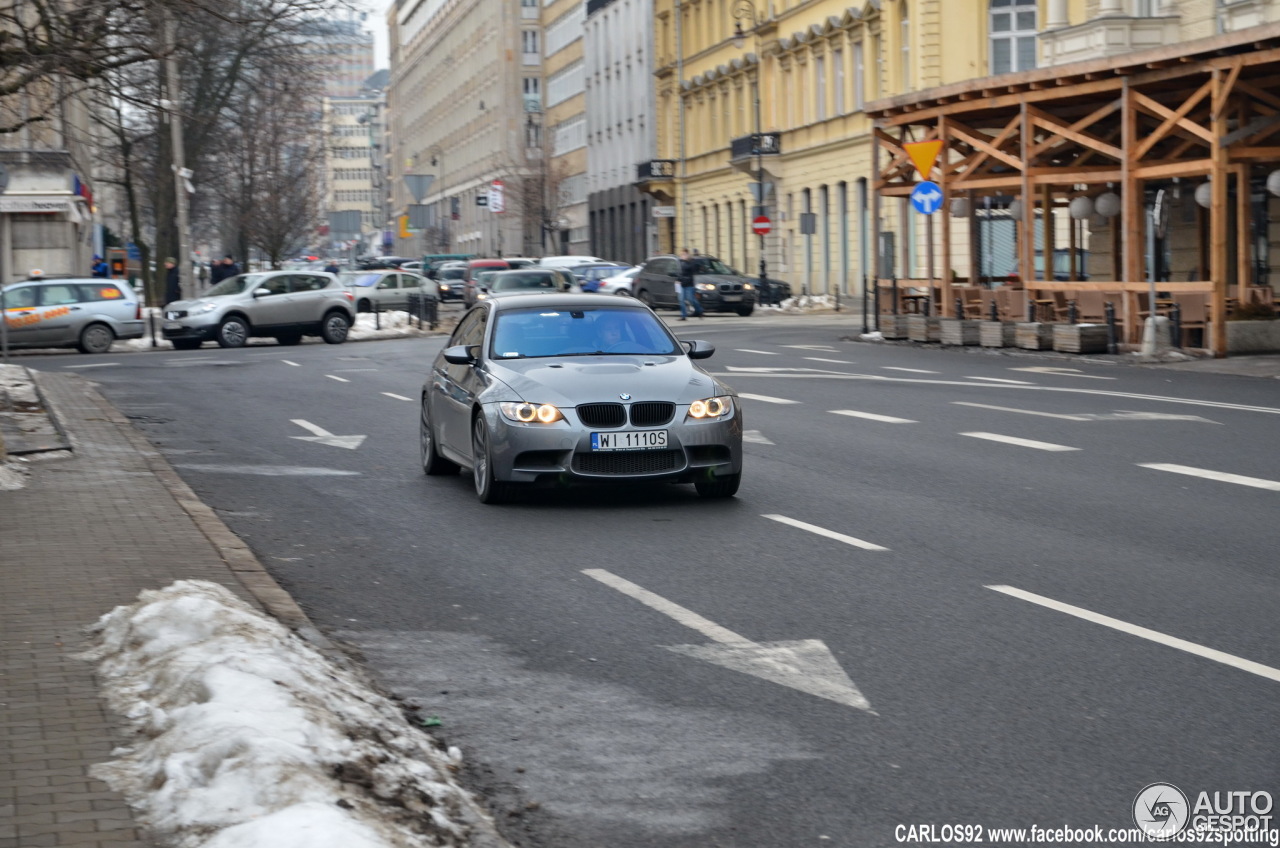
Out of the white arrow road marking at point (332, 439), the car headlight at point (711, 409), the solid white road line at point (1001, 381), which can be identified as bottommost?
the white arrow road marking at point (332, 439)

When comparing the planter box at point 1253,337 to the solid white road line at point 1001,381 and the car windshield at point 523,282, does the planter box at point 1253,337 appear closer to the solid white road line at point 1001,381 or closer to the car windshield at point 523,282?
the solid white road line at point 1001,381

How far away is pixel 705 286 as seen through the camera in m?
53.1

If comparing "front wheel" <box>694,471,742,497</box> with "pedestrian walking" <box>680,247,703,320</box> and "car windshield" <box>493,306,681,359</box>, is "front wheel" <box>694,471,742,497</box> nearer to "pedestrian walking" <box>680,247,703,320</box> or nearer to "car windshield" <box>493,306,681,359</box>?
"car windshield" <box>493,306,681,359</box>

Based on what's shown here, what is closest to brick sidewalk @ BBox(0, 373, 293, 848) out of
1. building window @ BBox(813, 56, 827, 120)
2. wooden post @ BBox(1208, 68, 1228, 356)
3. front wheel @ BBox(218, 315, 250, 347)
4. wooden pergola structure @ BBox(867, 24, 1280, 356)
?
wooden post @ BBox(1208, 68, 1228, 356)

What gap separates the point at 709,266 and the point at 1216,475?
41651 millimetres

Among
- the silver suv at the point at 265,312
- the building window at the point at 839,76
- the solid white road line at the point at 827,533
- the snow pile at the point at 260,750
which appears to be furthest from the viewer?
the building window at the point at 839,76

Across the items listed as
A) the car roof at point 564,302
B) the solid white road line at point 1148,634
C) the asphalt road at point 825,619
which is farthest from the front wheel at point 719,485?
the solid white road line at point 1148,634

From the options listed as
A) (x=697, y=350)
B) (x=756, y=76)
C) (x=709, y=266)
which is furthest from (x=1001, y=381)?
(x=756, y=76)

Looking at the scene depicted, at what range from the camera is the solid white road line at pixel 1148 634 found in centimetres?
708

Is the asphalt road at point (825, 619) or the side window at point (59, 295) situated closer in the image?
the asphalt road at point (825, 619)

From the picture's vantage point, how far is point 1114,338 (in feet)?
95.3

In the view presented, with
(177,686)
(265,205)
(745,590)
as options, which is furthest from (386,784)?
(265,205)

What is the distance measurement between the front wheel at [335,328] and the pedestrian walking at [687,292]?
1218 cm

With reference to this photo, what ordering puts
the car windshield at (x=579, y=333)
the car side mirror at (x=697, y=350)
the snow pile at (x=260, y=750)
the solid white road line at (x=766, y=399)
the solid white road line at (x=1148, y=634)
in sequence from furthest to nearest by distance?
the solid white road line at (x=766, y=399) → the car side mirror at (x=697, y=350) → the car windshield at (x=579, y=333) → the solid white road line at (x=1148, y=634) → the snow pile at (x=260, y=750)
